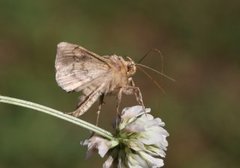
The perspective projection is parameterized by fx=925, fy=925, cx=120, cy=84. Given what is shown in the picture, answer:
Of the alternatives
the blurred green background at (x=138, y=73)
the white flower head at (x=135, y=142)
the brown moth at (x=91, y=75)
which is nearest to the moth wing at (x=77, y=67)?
the brown moth at (x=91, y=75)

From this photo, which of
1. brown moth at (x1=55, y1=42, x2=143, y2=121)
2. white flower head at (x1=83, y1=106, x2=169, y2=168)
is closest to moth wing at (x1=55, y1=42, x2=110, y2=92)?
brown moth at (x1=55, y1=42, x2=143, y2=121)

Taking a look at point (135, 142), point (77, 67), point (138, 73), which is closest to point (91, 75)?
point (77, 67)

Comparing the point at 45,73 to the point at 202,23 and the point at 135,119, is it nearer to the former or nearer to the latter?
the point at 202,23

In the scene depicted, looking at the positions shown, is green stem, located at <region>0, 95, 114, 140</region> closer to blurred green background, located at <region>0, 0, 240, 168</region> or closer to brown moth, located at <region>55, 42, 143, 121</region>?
brown moth, located at <region>55, 42, 143, 121</region>

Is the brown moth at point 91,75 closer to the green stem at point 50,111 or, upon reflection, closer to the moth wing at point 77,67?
the moth wing at point 77,67

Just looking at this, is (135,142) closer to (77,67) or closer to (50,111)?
(77,67)
